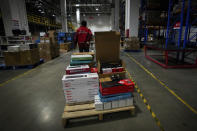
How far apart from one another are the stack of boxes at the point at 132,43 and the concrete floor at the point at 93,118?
21.1 feet

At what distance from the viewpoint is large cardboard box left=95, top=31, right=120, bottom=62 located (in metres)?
2.98

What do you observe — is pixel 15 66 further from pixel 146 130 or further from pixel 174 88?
pixel 174 88

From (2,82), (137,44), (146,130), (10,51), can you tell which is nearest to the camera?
(146,130)

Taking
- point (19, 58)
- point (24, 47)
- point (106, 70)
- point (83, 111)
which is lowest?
point (83, 111)

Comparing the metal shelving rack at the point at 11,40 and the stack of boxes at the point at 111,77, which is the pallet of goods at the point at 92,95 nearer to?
the stack of boxes at the point at 111,77

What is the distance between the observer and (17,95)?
3086mm

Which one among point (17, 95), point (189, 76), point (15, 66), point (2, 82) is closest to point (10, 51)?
point (15, 66)

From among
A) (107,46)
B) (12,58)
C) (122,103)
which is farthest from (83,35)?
(12,58)

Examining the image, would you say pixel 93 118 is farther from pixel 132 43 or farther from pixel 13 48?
pixel 132 43

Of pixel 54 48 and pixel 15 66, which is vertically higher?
pixel 54 48

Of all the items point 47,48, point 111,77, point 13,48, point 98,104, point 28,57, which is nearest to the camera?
point 98,104

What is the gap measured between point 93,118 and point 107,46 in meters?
1.84

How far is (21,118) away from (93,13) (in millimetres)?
32751

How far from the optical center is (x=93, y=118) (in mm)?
2156
